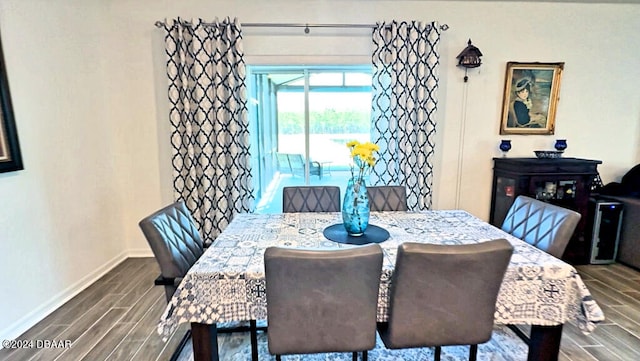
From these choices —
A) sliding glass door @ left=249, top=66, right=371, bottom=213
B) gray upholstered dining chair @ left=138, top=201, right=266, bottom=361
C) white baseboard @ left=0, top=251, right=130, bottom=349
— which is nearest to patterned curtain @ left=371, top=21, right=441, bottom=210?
sliding glass door @ left=249, top=66, right=371, bottom=213

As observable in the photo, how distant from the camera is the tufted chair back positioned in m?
1.79

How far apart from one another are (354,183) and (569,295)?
120 cm

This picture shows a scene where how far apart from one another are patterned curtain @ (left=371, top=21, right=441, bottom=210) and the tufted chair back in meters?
2.11

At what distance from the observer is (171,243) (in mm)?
1878

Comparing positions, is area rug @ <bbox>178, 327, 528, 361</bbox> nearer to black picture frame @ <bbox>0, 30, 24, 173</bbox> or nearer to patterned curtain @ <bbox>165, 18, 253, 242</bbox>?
patterned curtain @ <bbox>165, 18, 253, 242</bbox>

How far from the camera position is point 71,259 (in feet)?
9.17

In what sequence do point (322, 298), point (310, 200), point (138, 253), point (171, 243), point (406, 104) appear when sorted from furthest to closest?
1. point (138, 253)
2. point (406, 104)
3. point (310, 200)
4. point (171, 243)
5. point (322, 298)

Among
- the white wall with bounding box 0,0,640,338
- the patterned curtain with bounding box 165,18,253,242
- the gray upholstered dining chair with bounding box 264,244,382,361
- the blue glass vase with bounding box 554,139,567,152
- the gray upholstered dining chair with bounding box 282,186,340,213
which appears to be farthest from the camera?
the blue glass vase with bounding box 554,139,567,152

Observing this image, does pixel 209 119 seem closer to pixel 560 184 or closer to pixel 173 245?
pixel 173 245

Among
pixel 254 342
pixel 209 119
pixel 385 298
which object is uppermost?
pixel 209 119

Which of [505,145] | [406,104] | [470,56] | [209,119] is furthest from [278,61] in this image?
[505,145]

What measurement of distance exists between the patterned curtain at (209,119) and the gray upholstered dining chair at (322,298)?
7.27 ft

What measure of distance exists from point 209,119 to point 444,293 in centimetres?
275

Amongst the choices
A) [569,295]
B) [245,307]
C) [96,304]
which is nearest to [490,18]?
[569,295]
